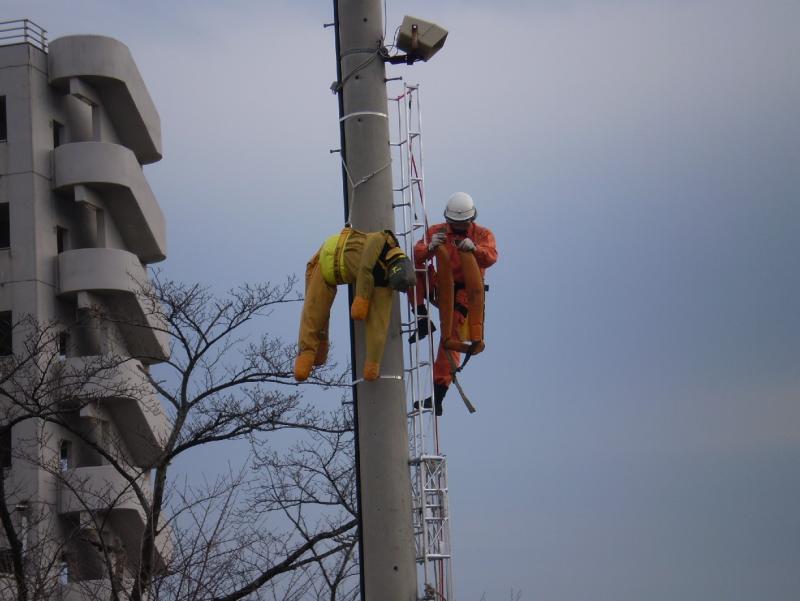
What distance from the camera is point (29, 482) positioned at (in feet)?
110

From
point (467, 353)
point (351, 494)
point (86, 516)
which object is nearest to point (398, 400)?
point (467, 353)

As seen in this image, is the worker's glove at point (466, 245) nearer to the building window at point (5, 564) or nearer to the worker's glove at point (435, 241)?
the worker's glove at point (435, 241)

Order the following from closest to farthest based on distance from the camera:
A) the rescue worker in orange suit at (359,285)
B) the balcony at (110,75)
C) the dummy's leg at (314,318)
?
the rescue worker in orange suit at (359,285) → the dummy's leg at (314,318) → the balcony at (110,75)

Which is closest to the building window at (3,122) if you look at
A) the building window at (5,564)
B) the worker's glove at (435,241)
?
the building window at (5,564)

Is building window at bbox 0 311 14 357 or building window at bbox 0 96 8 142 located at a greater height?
building window at bbox 0 96 8 142

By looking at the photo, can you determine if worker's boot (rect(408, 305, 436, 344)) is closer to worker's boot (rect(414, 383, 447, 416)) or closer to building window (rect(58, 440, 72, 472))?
worker's boot (rect(414, 383, 447, 416))

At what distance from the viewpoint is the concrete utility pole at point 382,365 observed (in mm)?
11656

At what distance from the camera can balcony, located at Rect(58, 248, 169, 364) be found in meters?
35.7

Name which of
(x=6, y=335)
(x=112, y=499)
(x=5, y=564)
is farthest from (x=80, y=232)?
(x=5, y=564)

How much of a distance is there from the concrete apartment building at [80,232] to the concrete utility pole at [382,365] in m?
22.6

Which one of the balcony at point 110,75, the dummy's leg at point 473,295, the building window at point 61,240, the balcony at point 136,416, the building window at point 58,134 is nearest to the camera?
the dummy's leg at point 473,295

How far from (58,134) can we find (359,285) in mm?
27765

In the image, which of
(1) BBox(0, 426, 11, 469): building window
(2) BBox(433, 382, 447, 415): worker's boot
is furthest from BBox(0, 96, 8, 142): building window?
(2) BBox(433, 382, 447, 415): worker's boot

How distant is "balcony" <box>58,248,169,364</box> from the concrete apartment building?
3 centimetres
